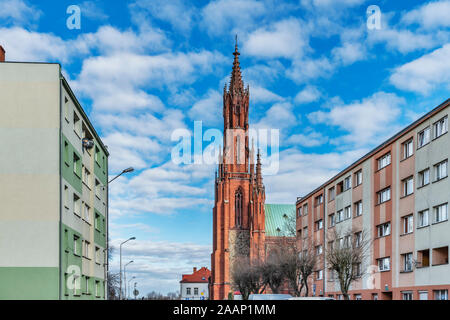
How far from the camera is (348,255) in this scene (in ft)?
133

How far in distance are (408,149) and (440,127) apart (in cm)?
492

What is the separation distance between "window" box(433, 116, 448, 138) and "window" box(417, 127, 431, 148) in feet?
2.69

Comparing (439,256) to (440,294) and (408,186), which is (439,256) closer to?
(440,294)

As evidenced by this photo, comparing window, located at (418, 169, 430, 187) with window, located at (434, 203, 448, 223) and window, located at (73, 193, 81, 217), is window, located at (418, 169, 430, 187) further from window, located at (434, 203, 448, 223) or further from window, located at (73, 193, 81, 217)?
window, located at (73, 193, 81, 217)

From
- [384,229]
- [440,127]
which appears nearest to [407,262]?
[384,229]

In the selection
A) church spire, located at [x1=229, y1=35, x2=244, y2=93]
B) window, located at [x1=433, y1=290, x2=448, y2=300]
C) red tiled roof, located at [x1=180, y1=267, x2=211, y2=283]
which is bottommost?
red tiled roof, located at [x1=180, y1=267, x2=211, y2=283]

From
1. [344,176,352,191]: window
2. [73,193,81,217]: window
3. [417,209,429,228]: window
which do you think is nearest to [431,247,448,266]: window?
[417,209,429,228]: window

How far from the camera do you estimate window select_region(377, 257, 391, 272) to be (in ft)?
133

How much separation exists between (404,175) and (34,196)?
24.1 metres

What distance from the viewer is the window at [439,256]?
33.1 m

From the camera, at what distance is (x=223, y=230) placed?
362 ft

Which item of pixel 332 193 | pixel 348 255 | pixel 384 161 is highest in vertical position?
pixel 384 161

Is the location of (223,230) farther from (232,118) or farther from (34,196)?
(34,196)
